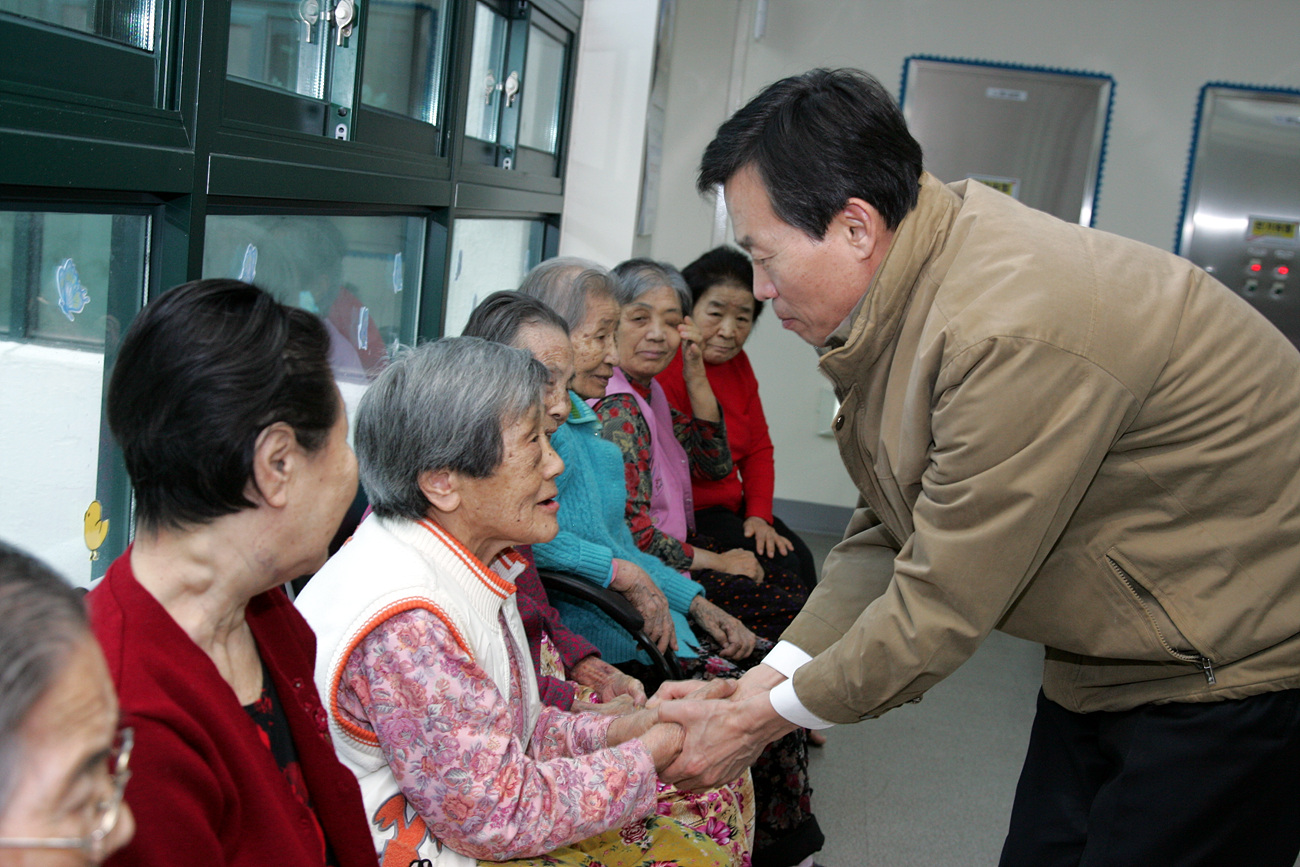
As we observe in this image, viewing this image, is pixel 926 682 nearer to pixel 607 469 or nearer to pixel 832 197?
pixel 832 197

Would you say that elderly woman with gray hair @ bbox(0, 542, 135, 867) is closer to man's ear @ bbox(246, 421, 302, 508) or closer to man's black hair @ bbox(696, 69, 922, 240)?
man's ear @ bbox(246, 421, 302, 508)

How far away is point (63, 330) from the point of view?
153 centimetres

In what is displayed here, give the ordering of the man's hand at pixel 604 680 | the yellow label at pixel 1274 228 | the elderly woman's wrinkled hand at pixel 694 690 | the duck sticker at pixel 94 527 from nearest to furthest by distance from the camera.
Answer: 1. the duck sticker at pixel 94 527
2. the elderly woman's wrinkled hand at pixel 694 690
3. the man's hand at pixel 604 680
4. the yellow label at pixel 1274 228

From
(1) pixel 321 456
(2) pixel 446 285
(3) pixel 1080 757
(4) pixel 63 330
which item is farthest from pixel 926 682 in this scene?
(2) pixel 446 285

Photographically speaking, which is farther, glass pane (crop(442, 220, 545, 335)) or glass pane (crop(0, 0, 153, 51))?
glass pane (crop(442, 220, 545, 335))

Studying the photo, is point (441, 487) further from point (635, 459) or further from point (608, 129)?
point (608, 129)

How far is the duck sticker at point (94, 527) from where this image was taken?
1.62m

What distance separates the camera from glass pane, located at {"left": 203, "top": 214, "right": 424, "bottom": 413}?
199 cm

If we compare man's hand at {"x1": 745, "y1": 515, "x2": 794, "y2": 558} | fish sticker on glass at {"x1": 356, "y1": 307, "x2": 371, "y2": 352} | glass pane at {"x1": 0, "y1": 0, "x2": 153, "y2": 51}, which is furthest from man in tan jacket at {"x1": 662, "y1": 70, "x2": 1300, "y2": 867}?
man's hand at {"x1": 745, "y1": 515, "x2": 794, "y2": 558}

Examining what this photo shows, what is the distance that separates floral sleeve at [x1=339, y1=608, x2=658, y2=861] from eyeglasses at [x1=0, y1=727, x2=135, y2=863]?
636 millimetres

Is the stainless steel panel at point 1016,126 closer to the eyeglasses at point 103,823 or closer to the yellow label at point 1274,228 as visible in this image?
the yellow label at point 1274,228

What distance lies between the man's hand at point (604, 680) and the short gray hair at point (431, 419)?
2.20 feet

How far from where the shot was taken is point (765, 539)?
3.15 metres

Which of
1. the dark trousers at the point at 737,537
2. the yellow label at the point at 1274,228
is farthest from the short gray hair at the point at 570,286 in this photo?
the yellow label at the point at 1274,228
